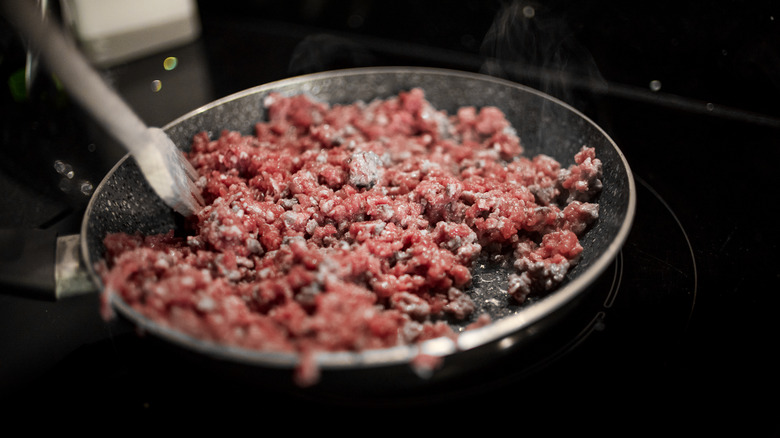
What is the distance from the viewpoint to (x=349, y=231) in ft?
3.54

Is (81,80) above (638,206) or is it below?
above

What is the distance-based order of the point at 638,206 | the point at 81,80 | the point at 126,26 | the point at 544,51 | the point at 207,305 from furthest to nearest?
the point at 126,26 < the point at 544,51 < the point at 638,206 < the point at 81,80 < the point at 207,305

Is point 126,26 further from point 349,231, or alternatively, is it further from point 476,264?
point 476,264

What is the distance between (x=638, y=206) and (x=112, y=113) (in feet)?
3.95

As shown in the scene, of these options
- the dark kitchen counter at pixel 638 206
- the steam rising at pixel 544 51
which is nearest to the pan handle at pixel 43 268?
the dark kitchen counter at pixel 638 206

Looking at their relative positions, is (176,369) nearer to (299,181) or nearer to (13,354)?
(13,354)

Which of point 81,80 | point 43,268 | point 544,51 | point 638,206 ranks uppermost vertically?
point 544,51

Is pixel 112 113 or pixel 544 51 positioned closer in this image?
pixel 112 113

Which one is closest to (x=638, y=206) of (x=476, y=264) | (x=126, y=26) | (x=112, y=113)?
(x=476, y=264)

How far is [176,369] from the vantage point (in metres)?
0.96

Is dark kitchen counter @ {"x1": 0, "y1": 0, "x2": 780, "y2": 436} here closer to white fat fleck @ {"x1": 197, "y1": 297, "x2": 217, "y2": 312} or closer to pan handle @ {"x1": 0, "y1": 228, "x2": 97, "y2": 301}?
pan handle @ {"x1": 0, "y1": 228, "x2": 97, "y2": 301}

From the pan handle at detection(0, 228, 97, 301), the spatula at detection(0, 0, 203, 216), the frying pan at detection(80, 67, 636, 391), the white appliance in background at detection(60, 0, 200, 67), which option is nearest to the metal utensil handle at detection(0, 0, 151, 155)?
the spatula at detection(0, 0, 203, 216)

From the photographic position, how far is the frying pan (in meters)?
0.71

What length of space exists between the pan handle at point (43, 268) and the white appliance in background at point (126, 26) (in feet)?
4.04
